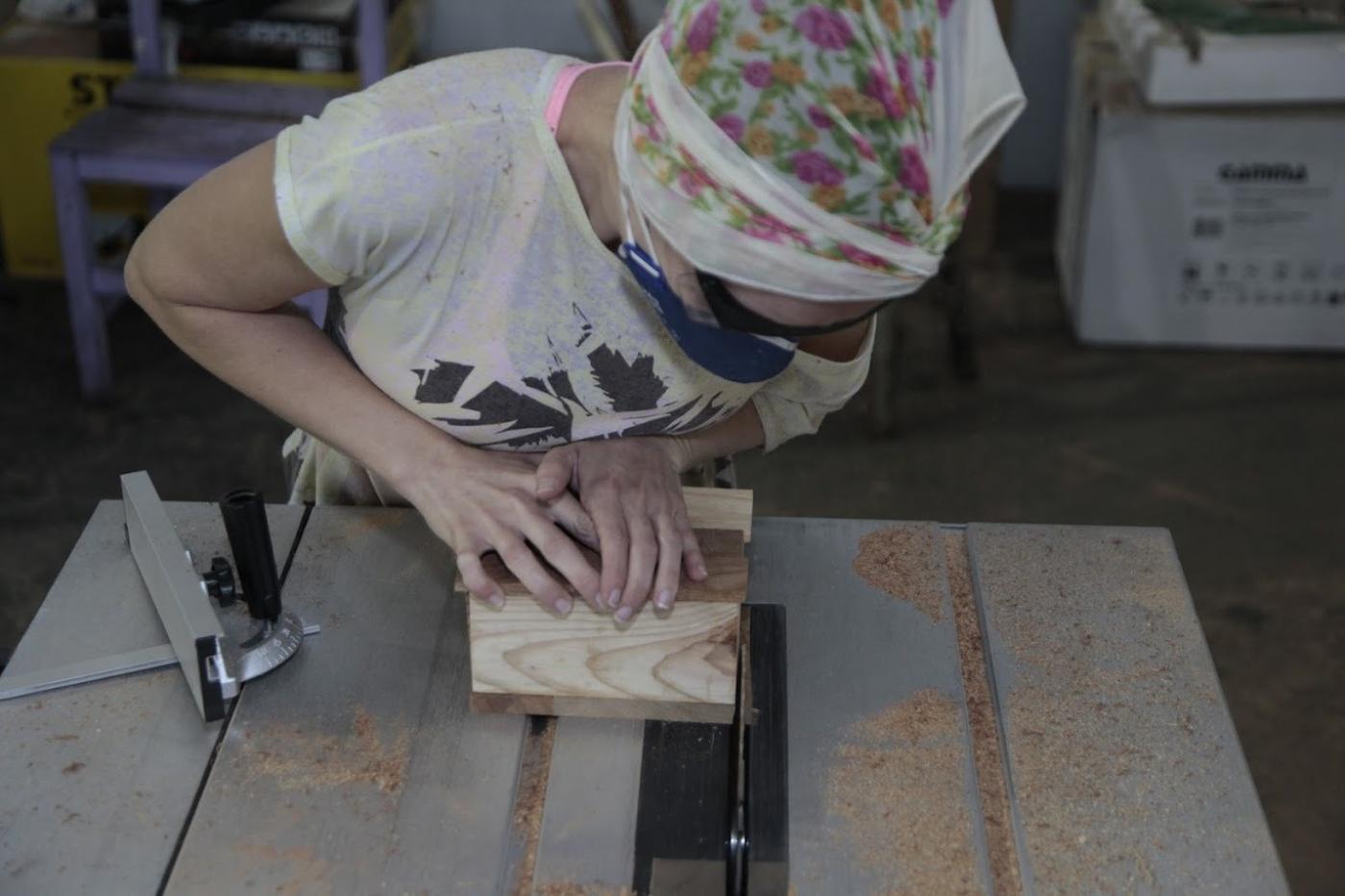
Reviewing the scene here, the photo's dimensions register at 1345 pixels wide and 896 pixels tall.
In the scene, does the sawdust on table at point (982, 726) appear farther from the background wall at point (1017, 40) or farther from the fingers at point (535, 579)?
the background wall at point (1017, 40)

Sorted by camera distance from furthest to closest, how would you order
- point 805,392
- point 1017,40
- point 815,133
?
point 1017,40, point 805,392, point 815,133

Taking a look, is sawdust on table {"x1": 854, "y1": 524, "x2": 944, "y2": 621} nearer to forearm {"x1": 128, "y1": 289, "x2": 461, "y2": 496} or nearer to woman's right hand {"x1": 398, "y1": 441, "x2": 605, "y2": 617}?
woman's right hand {"x1": 398, "y1": 441, "x2": 605, "y2": 617}

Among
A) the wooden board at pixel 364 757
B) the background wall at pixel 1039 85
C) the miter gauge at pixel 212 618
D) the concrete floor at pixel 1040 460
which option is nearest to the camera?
the wooden board at pixel 364 757

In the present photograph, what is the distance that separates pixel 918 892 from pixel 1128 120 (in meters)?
2.36

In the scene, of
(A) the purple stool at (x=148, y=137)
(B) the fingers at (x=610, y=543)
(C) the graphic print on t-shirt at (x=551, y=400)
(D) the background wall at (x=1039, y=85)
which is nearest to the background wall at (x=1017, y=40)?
(D) the background wall at (x=1039, y=85)

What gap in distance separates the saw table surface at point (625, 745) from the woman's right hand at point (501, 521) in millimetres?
99

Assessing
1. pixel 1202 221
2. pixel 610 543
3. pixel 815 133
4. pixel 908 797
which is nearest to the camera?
pixel 815 133

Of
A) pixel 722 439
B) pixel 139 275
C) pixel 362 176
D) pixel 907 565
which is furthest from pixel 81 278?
pixel 907 565

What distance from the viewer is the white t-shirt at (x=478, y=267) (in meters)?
1.11

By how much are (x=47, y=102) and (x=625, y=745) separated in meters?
2.63

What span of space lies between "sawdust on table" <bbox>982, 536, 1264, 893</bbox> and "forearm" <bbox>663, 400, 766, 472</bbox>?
0.93 ft

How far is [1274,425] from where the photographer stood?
3049 mm

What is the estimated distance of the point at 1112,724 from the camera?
3.76 ft

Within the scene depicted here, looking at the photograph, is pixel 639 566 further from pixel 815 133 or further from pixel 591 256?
pixel 815 133
